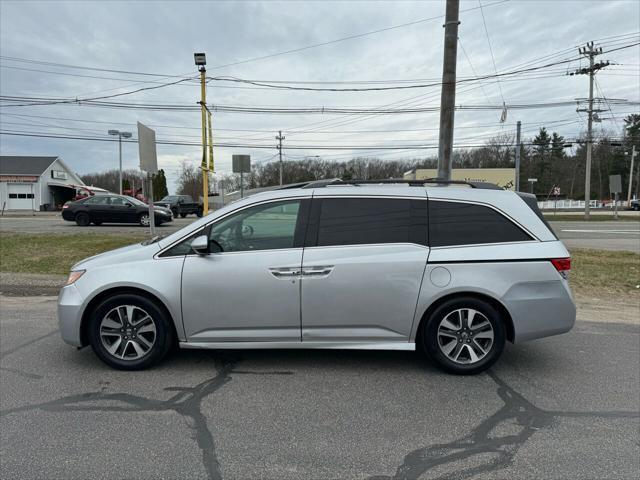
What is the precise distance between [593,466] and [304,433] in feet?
6.07

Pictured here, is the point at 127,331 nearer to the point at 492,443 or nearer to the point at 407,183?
the point at 407,183

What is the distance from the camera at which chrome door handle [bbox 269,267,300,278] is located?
12.4 feet

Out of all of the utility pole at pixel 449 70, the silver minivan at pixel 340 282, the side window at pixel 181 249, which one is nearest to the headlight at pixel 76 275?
the silver minivan at pixel 340 282

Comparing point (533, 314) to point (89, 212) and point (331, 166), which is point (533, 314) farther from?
point (331, 166)

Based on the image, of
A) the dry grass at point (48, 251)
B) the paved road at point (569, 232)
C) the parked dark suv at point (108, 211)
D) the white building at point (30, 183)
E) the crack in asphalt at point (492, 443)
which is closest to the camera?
the crack in asphalt at point (492, 443)

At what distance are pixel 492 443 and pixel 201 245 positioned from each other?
109 inches

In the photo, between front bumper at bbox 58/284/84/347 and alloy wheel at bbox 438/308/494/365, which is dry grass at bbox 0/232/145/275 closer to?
front bumper at bbox 58/284/84/347

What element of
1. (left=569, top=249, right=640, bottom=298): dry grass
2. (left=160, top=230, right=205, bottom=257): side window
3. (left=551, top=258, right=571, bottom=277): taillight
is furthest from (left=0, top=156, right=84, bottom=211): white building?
(left=551, top=258, right=571, bottom=277): taillight

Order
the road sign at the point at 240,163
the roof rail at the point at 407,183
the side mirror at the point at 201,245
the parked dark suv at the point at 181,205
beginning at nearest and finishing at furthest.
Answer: the side mirror at the point at 201,245, the roof rail at the point at 407,183, the road sign at the point at 240,163, the parked dark suv at the point at 181,205

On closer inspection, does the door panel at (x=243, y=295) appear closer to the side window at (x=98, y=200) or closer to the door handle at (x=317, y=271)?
the door handle at (x=317, y=271)

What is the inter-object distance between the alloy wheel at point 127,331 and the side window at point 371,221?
181 centimetres

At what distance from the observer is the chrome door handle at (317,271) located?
12.4ft

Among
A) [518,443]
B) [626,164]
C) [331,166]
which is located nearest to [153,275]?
[518,443]

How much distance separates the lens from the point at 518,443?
284cm
